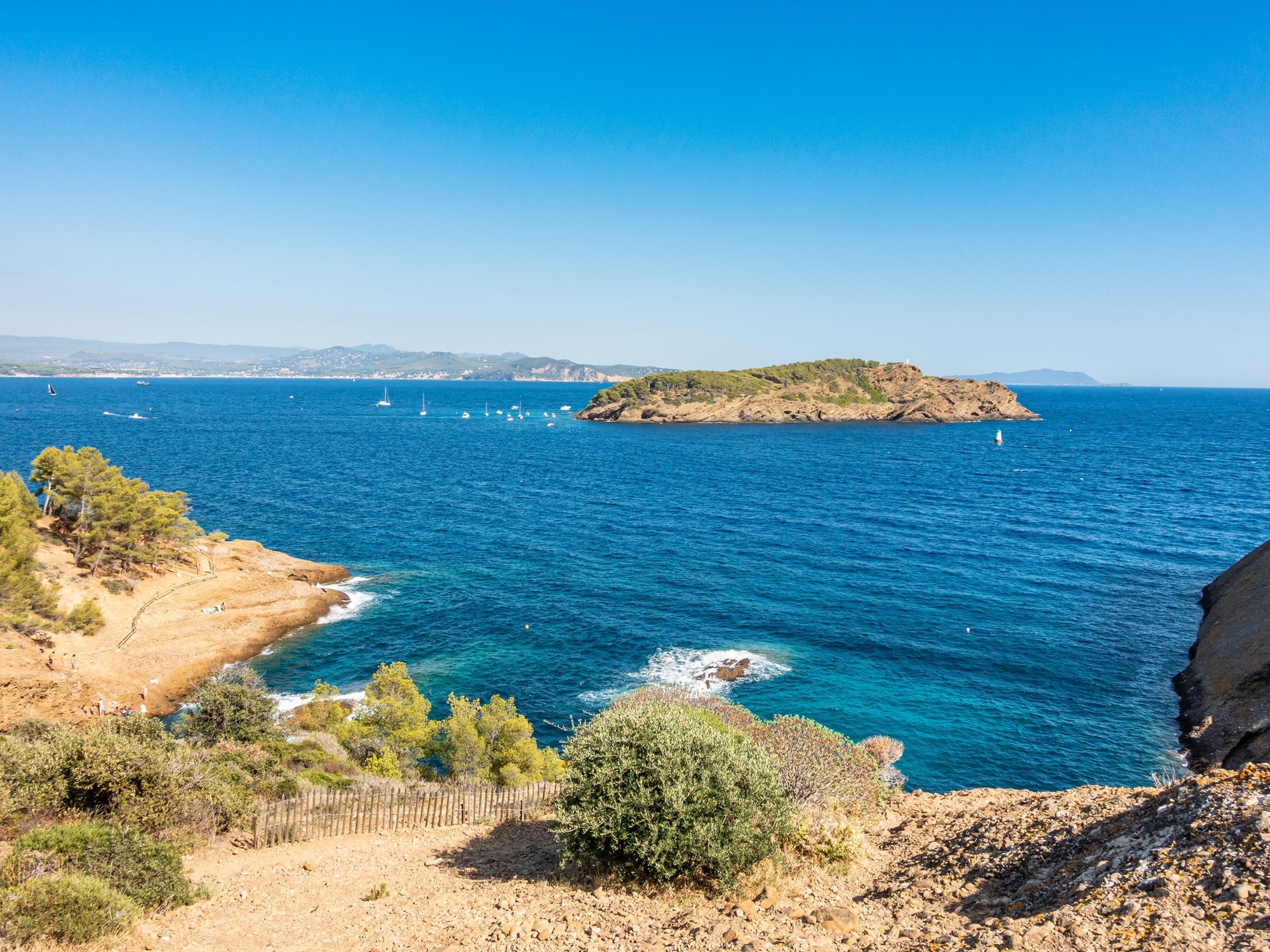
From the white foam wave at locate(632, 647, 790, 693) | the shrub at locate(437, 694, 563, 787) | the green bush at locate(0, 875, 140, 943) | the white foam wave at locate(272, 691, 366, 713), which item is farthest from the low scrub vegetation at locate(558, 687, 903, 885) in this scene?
the white foam wave at locate(272, 691, 366, 713)

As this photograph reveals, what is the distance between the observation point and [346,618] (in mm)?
47844

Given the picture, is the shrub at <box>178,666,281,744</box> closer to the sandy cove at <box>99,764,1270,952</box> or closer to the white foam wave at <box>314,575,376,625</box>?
the sandy cove at <box>99,764,1270,952</box>

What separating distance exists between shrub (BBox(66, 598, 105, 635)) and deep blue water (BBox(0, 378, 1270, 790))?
1002 centimetres

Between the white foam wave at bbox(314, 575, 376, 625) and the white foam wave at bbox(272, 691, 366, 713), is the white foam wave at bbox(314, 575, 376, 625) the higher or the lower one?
the higher one

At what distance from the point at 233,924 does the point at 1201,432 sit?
8074 inches

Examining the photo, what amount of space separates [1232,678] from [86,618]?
210ft

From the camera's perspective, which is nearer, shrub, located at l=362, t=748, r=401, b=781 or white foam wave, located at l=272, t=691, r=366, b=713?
shrub, located at l=362, t=748, r=401, b=781

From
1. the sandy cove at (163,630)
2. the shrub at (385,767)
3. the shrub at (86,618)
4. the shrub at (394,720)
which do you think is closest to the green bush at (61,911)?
the shrub at (385,767)

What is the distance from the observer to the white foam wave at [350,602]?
48.0 meters

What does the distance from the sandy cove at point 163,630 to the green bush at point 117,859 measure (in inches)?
775

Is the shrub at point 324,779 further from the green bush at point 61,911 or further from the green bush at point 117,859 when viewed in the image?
the green bush at point 61,911

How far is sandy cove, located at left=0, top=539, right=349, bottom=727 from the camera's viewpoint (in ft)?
112

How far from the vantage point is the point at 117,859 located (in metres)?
14.2

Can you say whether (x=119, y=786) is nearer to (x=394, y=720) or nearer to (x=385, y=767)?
(x=385, y=767)
